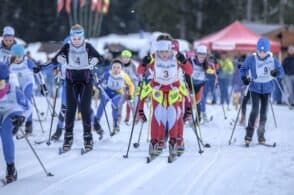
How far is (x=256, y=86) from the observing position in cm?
1025

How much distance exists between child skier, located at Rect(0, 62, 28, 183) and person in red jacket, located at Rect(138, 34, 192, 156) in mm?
2391

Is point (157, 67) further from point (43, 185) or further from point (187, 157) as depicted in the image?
point (43, 185)

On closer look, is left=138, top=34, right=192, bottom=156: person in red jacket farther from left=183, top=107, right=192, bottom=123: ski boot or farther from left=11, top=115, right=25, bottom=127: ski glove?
left=11, top=115, right=25, bottom=127: ski glove

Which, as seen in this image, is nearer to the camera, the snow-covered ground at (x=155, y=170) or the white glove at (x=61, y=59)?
the snow-covered ground at (x=155, y=170)

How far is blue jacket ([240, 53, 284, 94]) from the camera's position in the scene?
10.2 m

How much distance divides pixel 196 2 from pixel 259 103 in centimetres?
3544

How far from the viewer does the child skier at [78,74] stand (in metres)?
9.48

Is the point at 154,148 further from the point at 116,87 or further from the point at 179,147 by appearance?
the point at 116,87

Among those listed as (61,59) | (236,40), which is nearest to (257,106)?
(61,59)

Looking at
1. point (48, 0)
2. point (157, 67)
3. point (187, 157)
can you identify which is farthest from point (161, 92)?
point (48, 0)

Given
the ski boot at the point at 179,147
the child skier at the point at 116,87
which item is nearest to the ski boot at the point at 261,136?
the ski boot at the point at 179,147

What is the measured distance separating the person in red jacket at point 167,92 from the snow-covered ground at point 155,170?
39 centimetres

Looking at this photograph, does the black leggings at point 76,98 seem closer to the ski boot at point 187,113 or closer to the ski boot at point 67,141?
the ski boot at point 67,141

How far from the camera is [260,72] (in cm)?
1023
